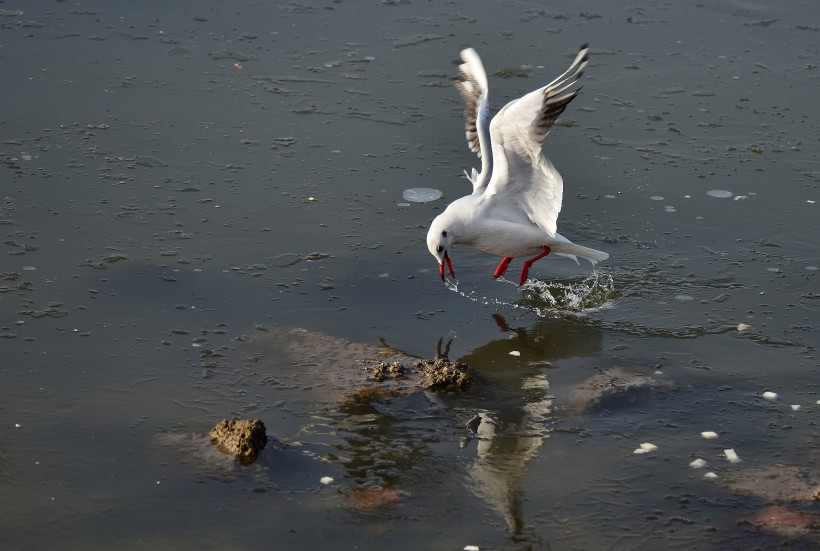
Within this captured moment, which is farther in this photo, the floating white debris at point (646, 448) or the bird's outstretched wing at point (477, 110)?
the bird's outstretched wing at point (477, 110)

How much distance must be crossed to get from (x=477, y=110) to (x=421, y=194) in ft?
3.23

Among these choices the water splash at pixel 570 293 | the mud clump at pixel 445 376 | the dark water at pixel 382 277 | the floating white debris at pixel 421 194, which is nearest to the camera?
the dark water at pixel 382 277

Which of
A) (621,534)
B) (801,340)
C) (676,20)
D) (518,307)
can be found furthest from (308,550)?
(676,20)

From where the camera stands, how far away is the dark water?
14.4 feet

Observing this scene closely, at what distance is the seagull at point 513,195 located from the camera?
5.96m

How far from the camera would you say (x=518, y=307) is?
20.7 feet

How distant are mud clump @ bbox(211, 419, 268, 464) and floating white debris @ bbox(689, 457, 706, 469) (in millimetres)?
1859

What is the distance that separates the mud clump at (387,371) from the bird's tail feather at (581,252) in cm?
160

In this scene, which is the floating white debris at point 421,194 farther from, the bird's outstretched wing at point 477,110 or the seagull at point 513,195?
the seagull at point 513,195

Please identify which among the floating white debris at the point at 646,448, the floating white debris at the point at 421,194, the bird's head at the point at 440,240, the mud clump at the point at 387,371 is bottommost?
the floating white debris at the point at 646,448

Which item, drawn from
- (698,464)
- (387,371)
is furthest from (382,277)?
(698,464)

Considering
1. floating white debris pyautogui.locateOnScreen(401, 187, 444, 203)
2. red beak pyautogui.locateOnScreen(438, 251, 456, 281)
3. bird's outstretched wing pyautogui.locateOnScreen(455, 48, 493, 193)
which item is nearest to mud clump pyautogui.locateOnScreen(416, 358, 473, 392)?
red beak pyautogui.locateOnScreen(438, 251, 456, 281)

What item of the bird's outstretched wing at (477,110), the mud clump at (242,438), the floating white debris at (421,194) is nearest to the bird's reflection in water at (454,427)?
the mud clump at (242,438)

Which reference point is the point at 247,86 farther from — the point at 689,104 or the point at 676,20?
the point at 676,20
